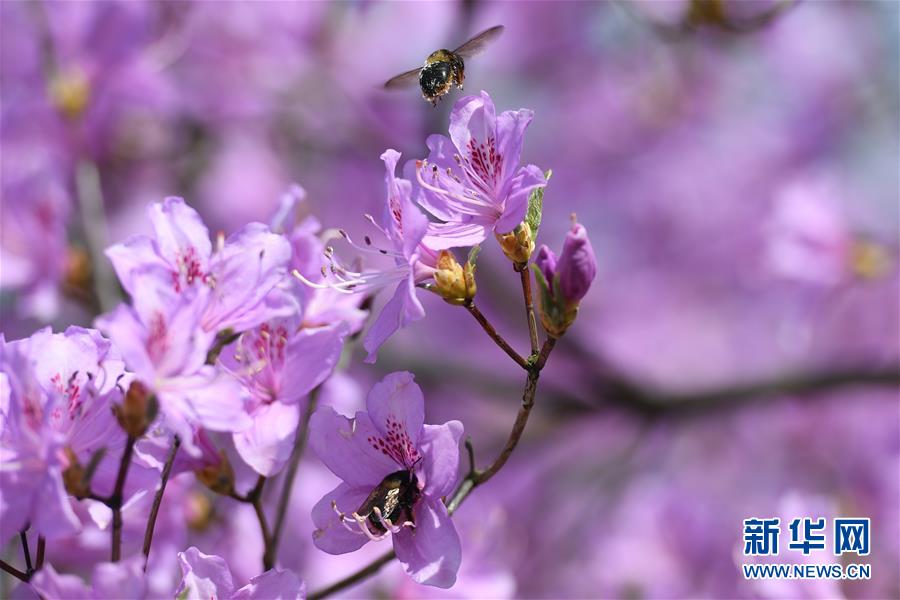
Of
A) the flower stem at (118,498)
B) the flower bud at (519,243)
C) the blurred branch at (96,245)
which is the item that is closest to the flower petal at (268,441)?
the flower stem at (118,498)

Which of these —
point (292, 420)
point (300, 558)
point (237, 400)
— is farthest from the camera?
point (300, 558)

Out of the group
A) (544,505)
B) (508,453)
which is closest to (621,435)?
(544,505)

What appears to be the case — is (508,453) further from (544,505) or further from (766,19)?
(544,505)

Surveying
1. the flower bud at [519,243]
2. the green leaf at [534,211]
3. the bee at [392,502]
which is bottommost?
the bee at [392,502]

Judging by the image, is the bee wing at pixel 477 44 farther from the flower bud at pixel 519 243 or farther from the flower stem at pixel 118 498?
the flower stem at pixel 118 498

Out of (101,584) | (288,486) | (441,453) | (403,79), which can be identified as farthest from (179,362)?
(403,79)

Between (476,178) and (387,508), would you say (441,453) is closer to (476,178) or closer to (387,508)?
(387,508)

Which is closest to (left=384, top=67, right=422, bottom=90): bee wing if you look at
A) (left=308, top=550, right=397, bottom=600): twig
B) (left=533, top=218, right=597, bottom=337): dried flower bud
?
(left=533, top=218, right=597, bottom=337): dried flower bud
